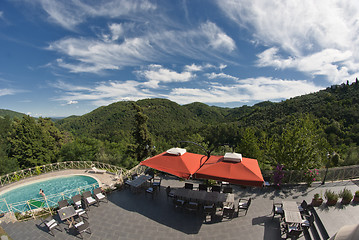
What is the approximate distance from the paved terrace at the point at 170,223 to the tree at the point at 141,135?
32.3ft

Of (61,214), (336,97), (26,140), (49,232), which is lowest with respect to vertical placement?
(49,232)

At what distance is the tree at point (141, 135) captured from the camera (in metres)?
17.7

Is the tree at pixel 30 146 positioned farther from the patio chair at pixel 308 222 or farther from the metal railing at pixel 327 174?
the patio chair at pixel 308 222

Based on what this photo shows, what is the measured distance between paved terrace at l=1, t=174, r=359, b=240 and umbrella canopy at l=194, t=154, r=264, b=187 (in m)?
1.99

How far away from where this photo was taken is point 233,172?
6.43 m

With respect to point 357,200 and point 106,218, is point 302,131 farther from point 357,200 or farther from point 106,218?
point 106,218

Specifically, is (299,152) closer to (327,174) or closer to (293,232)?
(327,174)

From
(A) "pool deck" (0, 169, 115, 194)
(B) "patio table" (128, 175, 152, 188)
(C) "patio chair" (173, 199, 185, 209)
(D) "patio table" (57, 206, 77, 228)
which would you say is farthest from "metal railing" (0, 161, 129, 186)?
(C) "patio chair" (173, 199, 185, 209)

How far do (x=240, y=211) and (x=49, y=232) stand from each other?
8.60m

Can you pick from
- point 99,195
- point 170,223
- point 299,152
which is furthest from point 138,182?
point 299,152

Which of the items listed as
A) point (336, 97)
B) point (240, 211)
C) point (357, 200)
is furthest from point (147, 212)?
point (336, 97)

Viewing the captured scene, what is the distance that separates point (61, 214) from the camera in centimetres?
661

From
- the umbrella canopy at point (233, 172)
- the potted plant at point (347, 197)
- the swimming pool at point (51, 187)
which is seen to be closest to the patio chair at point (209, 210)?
the umbrella canopy at point (233, 172)

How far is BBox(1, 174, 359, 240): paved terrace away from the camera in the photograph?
596cm
